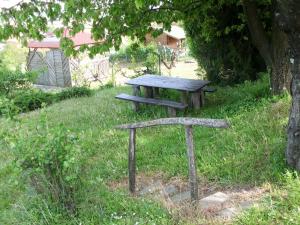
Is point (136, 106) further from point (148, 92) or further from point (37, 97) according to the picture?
point (37, 97)

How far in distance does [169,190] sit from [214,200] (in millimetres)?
810

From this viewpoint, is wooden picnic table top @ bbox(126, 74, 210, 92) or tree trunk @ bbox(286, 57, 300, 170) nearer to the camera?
tree trunk @ bbox(286, 57, 300, 170)

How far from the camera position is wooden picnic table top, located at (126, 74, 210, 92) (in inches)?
339

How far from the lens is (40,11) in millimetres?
6809

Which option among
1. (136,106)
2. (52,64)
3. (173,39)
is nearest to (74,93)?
(136,106)

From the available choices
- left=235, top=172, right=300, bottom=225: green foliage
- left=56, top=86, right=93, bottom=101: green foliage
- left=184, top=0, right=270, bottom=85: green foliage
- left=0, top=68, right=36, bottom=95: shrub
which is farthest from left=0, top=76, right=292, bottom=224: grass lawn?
left=0, top=68, right=36, bottom=95: shrub

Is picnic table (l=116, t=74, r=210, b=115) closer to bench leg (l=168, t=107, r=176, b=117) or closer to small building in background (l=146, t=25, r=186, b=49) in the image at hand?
bench leg (l=168, t=107, r=176, b=117)

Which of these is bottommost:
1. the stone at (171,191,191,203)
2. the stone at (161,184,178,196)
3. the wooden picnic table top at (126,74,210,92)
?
the stone at (161,184,178,196)

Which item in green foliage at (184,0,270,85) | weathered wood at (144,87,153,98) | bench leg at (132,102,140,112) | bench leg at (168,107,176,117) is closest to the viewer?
bench leg at (168,107,176,117)

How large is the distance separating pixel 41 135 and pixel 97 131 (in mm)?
3544

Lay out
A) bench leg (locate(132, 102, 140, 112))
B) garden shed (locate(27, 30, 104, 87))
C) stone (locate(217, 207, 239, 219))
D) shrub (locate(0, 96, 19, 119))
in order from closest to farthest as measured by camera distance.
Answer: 1. stone (locate(217, 207, 239, 219))
2. shrub (locate(0, 96, 19, 119))
3. bench leg (locate(132, 102, 140, 112))
4. garden shed (locate(27, 30, 104, 87))

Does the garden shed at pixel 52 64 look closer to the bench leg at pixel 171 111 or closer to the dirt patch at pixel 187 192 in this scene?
the bench leg at pixel 171 111

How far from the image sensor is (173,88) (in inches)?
344

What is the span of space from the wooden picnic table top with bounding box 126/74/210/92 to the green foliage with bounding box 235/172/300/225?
4685mm
